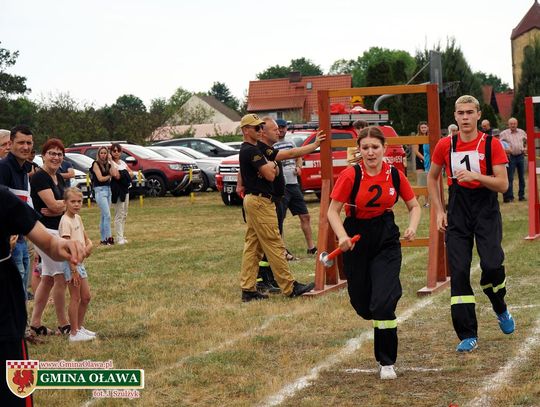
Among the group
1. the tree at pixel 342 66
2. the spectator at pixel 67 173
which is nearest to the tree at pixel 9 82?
the spectator at pixel 67 173

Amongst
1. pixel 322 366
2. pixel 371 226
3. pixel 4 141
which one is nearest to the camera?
pixel 371 226

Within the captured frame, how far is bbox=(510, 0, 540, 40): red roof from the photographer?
11512 centimetres

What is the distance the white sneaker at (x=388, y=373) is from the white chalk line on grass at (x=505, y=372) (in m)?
0.65

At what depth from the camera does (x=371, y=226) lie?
7.72 metres

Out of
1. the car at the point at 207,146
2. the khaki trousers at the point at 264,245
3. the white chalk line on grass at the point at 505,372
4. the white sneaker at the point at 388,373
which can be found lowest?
the white chalk line on grass at the point at 505,372

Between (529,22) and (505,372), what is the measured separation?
114 meters

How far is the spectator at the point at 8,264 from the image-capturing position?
491cm

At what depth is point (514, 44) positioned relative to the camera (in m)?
117

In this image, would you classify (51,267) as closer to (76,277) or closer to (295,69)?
(76,277)

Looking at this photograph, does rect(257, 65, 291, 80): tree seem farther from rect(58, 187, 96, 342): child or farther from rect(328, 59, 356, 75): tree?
rect(58, 187, 96, 342): child

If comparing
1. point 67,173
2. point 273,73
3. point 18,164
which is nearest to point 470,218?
point 18,164

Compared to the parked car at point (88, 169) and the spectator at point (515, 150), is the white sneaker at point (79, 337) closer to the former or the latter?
the spectator at point (515, 150)

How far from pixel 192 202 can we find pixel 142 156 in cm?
341

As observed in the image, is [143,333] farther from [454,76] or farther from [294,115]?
[294,115]
